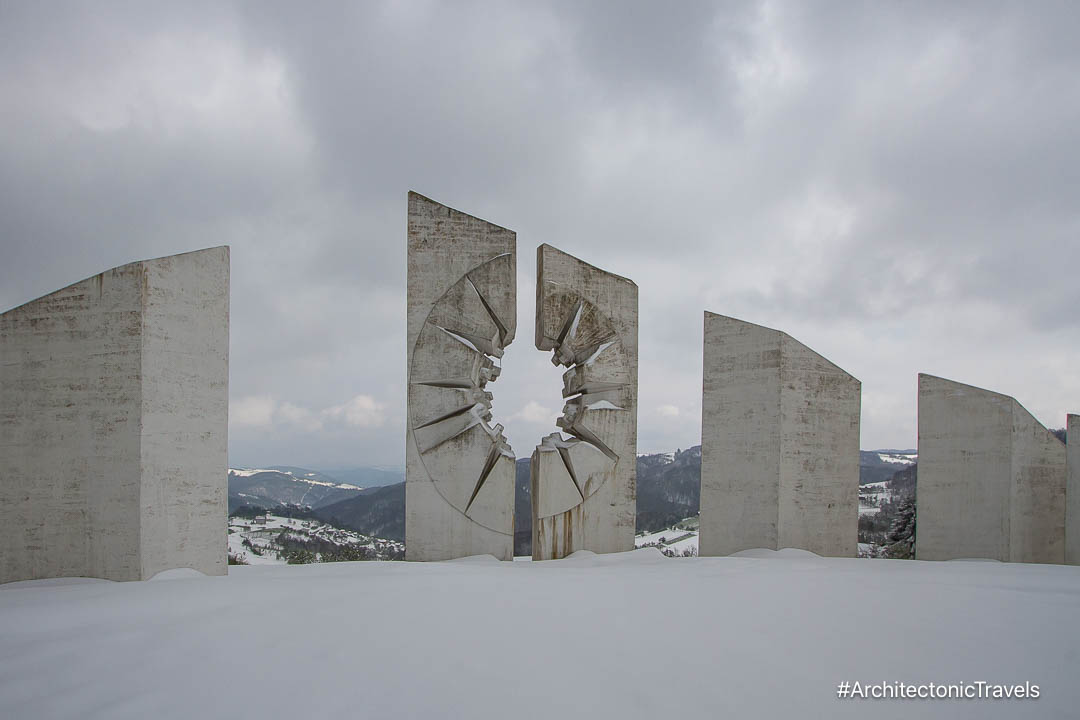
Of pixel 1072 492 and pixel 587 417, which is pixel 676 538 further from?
pixel 587 417

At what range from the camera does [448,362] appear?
769 centimetres

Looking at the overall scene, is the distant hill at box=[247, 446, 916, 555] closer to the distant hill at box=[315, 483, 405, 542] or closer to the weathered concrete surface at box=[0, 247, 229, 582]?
the distant hill at box=[315, 483, 405, 542]

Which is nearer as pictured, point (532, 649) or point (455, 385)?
point (532, 649)

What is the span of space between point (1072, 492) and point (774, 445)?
3744mm

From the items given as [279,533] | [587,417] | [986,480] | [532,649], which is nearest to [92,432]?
[532,649]

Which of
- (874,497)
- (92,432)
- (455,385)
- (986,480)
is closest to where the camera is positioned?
(92,432)

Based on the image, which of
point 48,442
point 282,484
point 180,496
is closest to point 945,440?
point 180,496

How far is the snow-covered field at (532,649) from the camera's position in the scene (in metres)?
2.48

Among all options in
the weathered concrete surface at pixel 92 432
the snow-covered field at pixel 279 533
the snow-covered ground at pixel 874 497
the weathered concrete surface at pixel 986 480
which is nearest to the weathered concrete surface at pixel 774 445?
the weathered concrete surface at pixel 986 480

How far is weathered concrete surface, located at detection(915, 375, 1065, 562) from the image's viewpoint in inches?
319

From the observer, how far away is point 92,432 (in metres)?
5.59

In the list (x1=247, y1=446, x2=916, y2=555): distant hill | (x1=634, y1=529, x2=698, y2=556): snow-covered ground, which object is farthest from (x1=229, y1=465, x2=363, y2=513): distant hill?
(x1=634, y1=529, x2=698, y2=556): snow-covered ground

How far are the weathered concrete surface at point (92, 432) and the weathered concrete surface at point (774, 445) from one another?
250 inches

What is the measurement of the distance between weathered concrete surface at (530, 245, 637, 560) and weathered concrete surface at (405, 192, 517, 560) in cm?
48
